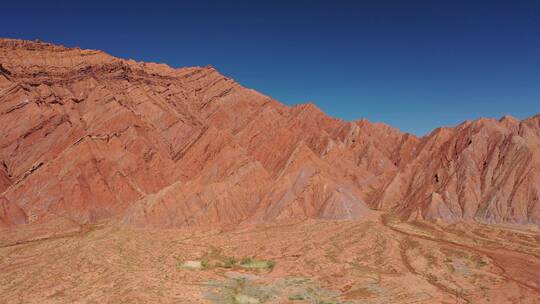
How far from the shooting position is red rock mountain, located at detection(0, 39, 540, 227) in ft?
248

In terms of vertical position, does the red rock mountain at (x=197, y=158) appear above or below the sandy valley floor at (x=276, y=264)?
above

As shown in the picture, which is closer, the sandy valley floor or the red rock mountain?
the sandy valley floor

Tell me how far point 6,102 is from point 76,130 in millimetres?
15301

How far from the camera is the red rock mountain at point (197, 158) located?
7550 cm

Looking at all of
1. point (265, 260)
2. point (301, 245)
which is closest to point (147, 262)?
point (265, 260)

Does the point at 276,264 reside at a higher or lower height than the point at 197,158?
lower

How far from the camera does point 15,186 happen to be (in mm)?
81438

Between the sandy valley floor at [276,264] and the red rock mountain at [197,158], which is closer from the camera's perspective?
the sandy valley floor at [276,264]

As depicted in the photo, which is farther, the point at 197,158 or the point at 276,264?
the point at 197,158

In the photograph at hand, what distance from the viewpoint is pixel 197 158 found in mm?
100125

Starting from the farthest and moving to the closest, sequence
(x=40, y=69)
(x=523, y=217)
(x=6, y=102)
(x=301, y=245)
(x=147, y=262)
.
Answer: (x=40, y=69) < (x=6, y=102) < (x=523, y=217) < (x=301, y=245) < (x=147, y=262)

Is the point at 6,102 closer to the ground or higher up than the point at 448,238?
higher up

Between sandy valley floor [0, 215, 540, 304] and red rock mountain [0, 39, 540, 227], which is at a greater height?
red rock mountain [0, 39, 540, 227]

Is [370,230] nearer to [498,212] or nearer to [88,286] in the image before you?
[498,212]
